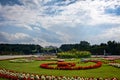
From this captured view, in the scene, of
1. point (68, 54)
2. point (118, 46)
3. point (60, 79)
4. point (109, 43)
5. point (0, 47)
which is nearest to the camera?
point (60, 79)

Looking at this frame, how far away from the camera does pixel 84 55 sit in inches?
1377

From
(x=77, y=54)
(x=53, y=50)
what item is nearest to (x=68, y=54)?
(x=77, y=54)

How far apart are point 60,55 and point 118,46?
56.1ft

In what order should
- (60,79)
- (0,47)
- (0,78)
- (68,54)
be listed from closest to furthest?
(60,79)
(0,78)
(68,54)
(0,47)

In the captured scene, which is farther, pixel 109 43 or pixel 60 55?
pixel 109 43

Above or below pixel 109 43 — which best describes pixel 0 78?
below

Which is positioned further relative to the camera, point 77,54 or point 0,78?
point 77,54

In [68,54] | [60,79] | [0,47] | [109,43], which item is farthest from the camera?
[0,47]

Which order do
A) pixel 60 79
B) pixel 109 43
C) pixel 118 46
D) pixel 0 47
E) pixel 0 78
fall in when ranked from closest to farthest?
pixel 60 79 < pixel 0 78 < pixel 118 46 < pixel 109 43 < pixel 0 47

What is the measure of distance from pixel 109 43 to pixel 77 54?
59.8ft

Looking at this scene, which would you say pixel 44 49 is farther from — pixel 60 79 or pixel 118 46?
pixel 60 79

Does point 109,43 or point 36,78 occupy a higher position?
point 109,43

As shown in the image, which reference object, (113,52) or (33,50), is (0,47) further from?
(113,52)

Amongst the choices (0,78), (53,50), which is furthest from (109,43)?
(0,78)
